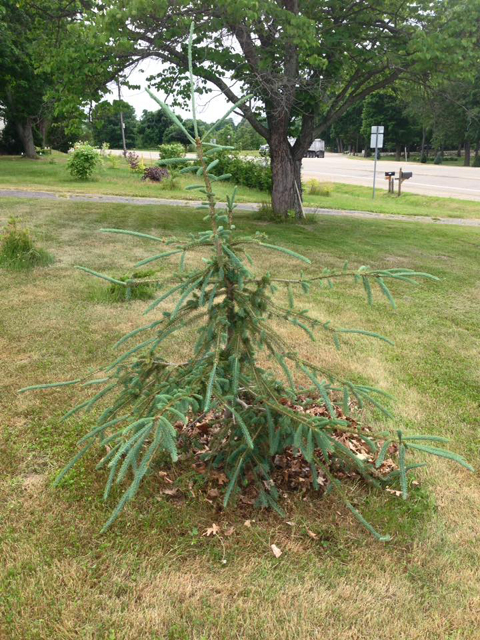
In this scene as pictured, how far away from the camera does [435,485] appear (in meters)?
3.09

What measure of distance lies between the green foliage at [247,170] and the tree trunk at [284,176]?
28.2ft

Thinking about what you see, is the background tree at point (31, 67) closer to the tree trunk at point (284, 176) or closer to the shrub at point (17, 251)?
the shrub at point (17, 251)

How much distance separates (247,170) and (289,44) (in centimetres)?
1255

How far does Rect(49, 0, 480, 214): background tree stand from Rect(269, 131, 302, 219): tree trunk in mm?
127

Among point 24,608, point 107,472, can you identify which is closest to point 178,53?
point 107,472

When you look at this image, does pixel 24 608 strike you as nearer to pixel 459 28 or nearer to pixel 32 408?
pixel 32 408

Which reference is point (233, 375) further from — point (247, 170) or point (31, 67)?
point (31, 67)

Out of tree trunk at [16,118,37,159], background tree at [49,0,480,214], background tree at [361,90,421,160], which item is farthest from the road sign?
background tree at [361,90,421,160]

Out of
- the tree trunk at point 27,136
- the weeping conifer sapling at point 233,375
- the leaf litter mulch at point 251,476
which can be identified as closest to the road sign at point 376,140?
the tree trunk at point 27,136

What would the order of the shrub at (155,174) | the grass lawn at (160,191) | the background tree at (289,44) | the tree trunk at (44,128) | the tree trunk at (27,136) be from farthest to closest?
the tree trunk at (44,128) < the tree trunk at (27,136) < the shrub at (155,174) < the grass lawn at (160,191) < the background tree at (289,44)

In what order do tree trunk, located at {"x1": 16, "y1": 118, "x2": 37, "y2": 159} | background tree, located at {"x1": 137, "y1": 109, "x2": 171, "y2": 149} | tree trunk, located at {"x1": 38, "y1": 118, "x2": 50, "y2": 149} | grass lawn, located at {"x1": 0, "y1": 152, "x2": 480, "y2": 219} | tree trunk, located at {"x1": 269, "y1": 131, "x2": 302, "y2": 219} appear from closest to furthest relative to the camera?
tree trunk, located at {"x1": 269, "y1": 131, "x2": 302, "y2": 219}
grass lawn, located at {"x1": 0, "y1": 152, "x2": 480, "y2": 219}
tree trunk, located at {"x1": 16, "y1": 118, "x2": 37, "y2": 159}
tree trunk, located at {"x1": 38, "y1": 118, "x2": 50, "y2": 149}
background tree, located at {"x1": 137, "y1": 109, "x2": 171, "y2": 149}

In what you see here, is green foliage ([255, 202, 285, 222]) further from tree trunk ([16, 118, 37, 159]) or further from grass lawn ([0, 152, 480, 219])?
tree trunk ([16, 118, 37, 159])

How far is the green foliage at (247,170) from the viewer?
69.4ft

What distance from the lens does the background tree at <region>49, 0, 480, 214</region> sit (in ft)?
27.4
